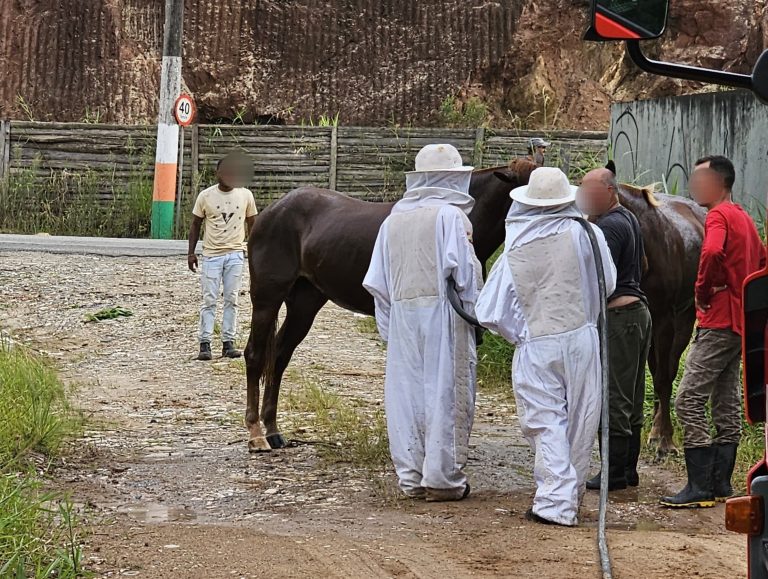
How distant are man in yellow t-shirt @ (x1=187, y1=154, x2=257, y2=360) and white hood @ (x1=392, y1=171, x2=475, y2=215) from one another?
452 centimetres

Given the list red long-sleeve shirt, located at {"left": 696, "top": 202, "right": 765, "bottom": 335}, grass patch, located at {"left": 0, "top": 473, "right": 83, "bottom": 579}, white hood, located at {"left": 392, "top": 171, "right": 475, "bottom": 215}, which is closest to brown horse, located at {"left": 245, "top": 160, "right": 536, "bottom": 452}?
white hood, located at {"left": 392, "top": 171, "right": 475, "bottom": 215}

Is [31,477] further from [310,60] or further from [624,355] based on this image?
[310,60]

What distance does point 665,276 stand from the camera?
8.47 metres

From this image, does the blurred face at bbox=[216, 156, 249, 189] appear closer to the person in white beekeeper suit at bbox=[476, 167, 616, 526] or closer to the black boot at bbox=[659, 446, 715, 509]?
the person in white beekeeper suit at bbox=[476, 167, 616, 526]

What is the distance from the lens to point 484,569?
18.4 ft

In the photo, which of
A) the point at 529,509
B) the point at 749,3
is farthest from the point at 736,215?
the point at 749,3

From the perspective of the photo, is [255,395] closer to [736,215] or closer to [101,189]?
[736,215]

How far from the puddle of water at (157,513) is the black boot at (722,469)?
2.89 meters

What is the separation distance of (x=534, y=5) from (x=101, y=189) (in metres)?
9.92

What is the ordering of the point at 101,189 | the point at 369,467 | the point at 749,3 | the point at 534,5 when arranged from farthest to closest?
the point at 534,5, the point at 749,3, the point at 101,189, the point at 369,467

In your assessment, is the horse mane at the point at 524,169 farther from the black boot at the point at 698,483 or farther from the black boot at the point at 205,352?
the black boot at the point at 205,352

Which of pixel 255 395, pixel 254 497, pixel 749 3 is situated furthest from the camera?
pixel 749 3

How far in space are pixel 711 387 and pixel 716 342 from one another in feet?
0.83

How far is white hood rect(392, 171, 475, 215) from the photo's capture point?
7.52 m
